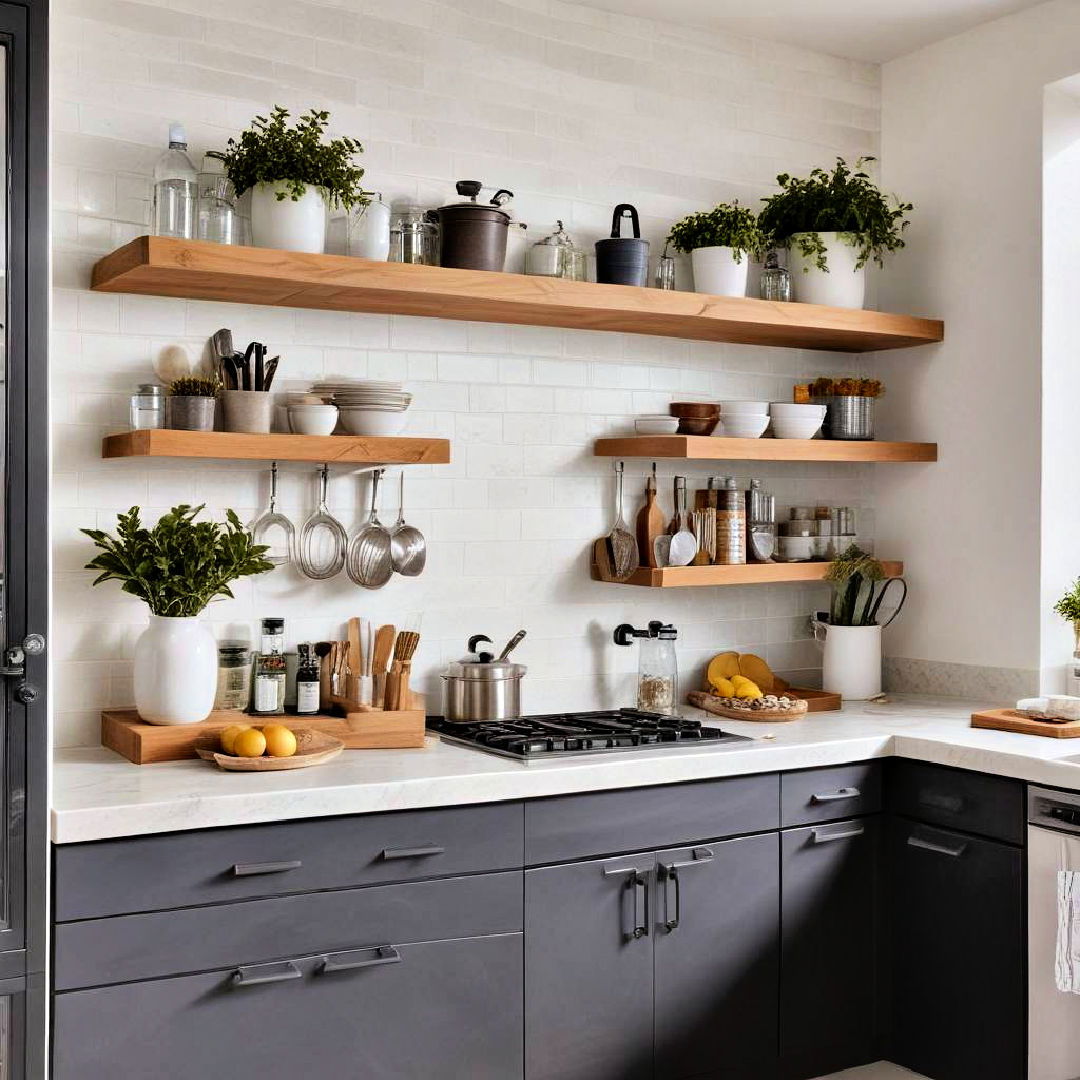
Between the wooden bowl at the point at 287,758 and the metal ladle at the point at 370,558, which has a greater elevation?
the metal ladle at the point at 370,558

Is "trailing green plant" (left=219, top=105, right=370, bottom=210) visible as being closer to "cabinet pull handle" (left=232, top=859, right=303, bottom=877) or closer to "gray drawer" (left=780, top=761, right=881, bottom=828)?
"cabinet pull handle" (left=232, top=859, right=303, bottom=877)

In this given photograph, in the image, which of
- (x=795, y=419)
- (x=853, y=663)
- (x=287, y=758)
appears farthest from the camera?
(x=853, y=663)

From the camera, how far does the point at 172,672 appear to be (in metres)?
2.92

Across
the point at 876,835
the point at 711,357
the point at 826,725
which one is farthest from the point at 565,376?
the point at 876,835

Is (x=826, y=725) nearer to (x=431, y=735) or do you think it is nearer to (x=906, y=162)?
(x=431, y=735)

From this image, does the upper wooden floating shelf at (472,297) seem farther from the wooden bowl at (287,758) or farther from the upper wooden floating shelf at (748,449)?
the wooden bowl at (287,758)

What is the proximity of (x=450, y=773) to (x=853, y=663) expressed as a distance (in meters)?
1.72

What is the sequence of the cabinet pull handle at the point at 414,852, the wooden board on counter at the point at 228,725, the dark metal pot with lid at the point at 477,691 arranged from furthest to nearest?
the dark metal pot with lid at the point at 477,691
the wooden board on counter at the point at 228,725
the cabinet pull handle at the point at 414,852

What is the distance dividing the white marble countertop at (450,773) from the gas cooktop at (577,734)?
0.04m

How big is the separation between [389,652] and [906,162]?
94.8 inches

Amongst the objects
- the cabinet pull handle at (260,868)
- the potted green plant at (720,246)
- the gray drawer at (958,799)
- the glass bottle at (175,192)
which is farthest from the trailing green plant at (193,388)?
the gray drawer at (958,799)

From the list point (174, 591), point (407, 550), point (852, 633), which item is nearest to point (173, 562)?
point (174, 591)

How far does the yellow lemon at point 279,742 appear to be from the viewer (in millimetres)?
2814

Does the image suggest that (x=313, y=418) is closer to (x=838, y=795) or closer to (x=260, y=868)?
(x=260, y=868)
